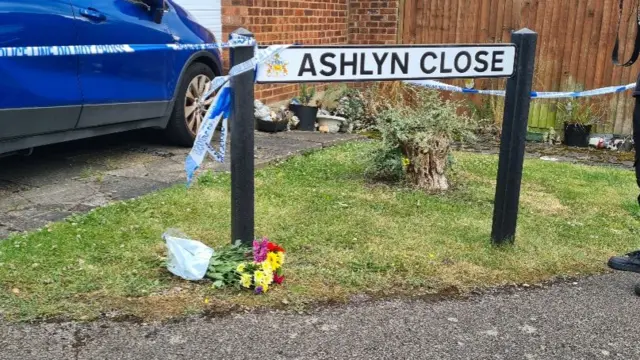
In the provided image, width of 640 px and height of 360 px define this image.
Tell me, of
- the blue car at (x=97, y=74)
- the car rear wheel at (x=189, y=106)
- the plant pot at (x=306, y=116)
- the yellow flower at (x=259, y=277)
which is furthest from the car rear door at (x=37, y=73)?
the plant pot at (x=306, y=116)

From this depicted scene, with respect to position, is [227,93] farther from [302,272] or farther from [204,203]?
[204,203]

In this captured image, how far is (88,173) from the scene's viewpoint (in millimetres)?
5406

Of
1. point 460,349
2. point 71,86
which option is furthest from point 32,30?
point 460,349

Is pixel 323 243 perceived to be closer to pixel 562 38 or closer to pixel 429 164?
pixel 429 164

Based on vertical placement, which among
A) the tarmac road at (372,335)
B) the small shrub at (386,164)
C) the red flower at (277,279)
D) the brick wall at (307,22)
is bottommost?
the tarmac road at (372,335)

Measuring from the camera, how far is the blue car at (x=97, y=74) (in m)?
4.42

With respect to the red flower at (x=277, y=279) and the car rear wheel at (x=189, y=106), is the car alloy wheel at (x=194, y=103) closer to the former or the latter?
the car rear wheel at (x=189, y=106)

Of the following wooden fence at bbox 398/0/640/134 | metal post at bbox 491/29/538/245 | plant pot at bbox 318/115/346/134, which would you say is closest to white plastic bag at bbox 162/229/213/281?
metal post at bbox 491/29/538/245

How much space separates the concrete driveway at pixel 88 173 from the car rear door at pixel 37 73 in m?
0.49

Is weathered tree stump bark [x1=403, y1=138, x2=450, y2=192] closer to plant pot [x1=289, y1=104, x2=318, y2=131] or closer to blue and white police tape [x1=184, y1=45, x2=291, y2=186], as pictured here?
blue and white police tape [x1=184, y1=45, x2=291, y2=186]

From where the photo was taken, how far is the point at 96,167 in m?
5.63

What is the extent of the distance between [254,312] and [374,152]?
9.32ft

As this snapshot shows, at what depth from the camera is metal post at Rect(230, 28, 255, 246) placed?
3307mm

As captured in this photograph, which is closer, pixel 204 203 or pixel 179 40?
pixel 204 203
